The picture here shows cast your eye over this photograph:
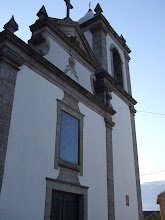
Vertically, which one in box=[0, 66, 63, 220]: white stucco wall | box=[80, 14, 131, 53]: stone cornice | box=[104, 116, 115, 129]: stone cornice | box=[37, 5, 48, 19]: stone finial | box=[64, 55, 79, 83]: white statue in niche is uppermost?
box=[80, 14, 131, 53]: stone cornice

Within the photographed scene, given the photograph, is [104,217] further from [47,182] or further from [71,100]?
[71,100]

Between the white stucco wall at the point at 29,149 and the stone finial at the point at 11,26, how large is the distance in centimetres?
102

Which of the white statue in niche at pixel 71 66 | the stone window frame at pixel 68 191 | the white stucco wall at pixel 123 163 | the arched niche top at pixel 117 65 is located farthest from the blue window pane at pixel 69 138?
the arched niche top at pixel 117 65

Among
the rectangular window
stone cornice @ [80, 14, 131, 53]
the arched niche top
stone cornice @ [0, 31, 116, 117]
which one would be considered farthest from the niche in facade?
the rectangular window

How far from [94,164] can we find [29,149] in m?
2.94

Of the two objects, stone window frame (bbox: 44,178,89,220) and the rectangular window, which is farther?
the rectangular window

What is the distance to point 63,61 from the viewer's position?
332 inches

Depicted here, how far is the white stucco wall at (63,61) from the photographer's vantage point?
800 centimetres

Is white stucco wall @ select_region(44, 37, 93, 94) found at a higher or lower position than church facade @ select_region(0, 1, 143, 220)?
higher

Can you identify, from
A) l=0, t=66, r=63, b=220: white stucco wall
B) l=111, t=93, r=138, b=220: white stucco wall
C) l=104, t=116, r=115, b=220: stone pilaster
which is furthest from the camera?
l=111, t=93, r=138, b=220: white stucco wall

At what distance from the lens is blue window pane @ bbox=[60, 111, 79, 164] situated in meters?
7.23

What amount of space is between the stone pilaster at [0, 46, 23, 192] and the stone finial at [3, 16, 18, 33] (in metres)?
0.65

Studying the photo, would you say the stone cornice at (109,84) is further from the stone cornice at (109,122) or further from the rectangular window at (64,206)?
the rectangular window at (64,206)

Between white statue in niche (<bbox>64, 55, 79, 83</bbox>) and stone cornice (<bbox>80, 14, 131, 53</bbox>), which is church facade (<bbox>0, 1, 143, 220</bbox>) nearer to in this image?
white statue in niche (<bbox>64, 55, 79, 83</bbox>)
